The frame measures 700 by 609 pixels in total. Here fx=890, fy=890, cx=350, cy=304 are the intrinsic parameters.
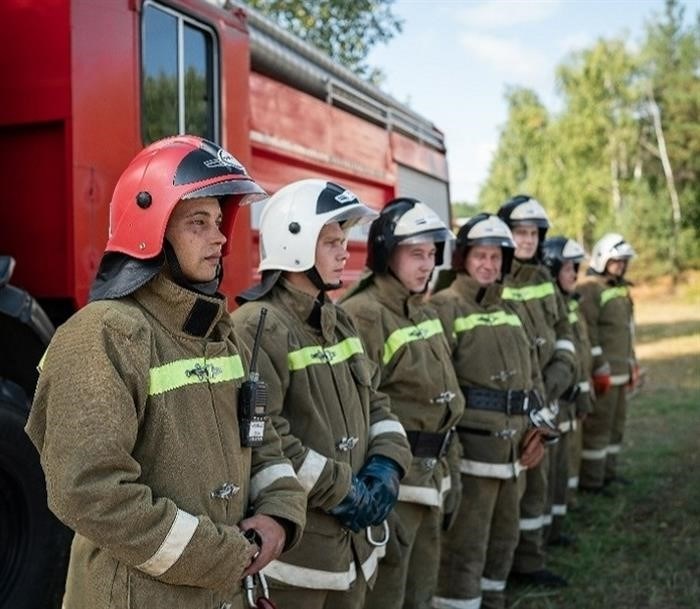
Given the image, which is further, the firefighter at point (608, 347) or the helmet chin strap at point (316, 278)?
the firefighter at point (608, 347)

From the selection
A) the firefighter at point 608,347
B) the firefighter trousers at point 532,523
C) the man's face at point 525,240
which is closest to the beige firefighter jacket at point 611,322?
the firefighter at point 608,347

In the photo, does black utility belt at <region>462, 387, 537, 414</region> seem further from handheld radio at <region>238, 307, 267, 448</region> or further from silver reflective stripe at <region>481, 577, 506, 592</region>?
handheld radio at <region>238, 307, 267, 448</region>

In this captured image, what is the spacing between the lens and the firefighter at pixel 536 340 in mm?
5223

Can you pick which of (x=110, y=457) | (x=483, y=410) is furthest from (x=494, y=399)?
(x=110, y=457)

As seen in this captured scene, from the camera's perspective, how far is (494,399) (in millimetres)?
4434

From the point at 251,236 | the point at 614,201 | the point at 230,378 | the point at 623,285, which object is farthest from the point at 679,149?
the point at 230,378

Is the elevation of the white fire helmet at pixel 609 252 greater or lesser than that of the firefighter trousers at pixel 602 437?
greater

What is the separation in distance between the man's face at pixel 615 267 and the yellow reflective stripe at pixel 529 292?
2.32 metres

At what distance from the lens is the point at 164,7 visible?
395cm

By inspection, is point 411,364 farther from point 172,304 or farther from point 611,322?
point 611,322

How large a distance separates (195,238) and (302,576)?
48.5 inches

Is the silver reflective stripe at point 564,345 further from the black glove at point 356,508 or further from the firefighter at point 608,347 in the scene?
the black glove at point 356,508

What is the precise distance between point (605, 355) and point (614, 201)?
1219 inches

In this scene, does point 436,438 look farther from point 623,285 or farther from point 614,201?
point 614,201
